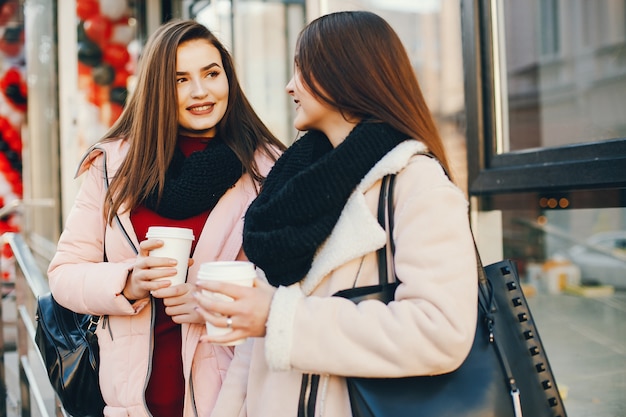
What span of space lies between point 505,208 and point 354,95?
1606 mm

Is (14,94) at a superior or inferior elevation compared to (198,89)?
superior

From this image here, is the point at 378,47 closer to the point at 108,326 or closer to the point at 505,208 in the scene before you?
the point at 108,326

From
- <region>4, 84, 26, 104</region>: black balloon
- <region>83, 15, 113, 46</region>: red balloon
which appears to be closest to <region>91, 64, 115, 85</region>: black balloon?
Result: <region>83, 15, 113, 46</region>: red balloon

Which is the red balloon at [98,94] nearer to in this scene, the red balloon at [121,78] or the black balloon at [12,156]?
the red balloon at [121,78]

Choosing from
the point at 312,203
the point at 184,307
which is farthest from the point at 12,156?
the point at 312,203

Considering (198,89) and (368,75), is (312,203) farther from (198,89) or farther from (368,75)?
(198,89)

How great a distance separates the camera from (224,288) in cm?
123

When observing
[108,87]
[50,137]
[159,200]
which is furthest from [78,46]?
[159,200]

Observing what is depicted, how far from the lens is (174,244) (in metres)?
1.58

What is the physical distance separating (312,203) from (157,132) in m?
0.86

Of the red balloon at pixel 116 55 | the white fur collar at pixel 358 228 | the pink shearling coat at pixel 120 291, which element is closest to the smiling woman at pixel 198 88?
the pink shearling coat at pixel 120 291

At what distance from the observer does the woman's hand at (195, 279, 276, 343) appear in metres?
1.23

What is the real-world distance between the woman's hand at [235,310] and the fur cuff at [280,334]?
2 centimetres

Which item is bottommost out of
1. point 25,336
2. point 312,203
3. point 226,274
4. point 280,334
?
point 25,336
